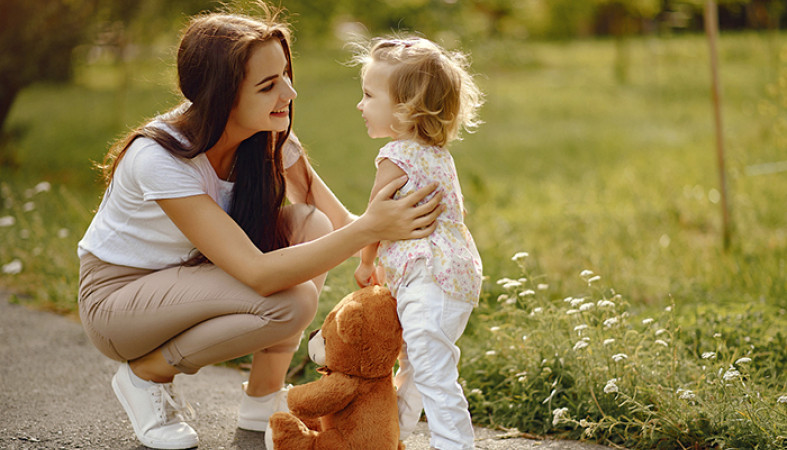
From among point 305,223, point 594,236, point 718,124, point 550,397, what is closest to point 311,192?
point 305,223

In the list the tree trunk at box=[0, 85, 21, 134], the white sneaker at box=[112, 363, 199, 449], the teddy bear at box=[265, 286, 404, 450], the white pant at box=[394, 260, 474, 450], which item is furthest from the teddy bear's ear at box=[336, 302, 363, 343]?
the tree trunk at box=[0, 85, 21, 134]

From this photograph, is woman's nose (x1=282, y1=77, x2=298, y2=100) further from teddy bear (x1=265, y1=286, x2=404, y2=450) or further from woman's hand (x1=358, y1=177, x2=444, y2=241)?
teddy bear (x1=265, y1=286, x2=404, y2=450)

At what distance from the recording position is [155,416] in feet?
8.22

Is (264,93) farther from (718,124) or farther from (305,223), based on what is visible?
(718,124)

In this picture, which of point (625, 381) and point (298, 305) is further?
point (625, 381)

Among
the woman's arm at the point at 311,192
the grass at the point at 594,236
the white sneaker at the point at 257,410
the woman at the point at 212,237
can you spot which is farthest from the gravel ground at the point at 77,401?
the woman's arm at the point at 311,192

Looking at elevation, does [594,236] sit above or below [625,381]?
below

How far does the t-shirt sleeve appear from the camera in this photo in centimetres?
238

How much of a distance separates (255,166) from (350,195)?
4.20 m

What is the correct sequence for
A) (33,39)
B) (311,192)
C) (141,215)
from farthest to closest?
(33,39) < (311,192) < (141,215)

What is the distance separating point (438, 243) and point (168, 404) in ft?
3.36

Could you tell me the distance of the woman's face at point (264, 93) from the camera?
2426 mm

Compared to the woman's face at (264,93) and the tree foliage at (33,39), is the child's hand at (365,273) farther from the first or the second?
the tree foliage at (33,39)

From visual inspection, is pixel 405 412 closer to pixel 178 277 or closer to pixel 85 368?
pixel 178 277
